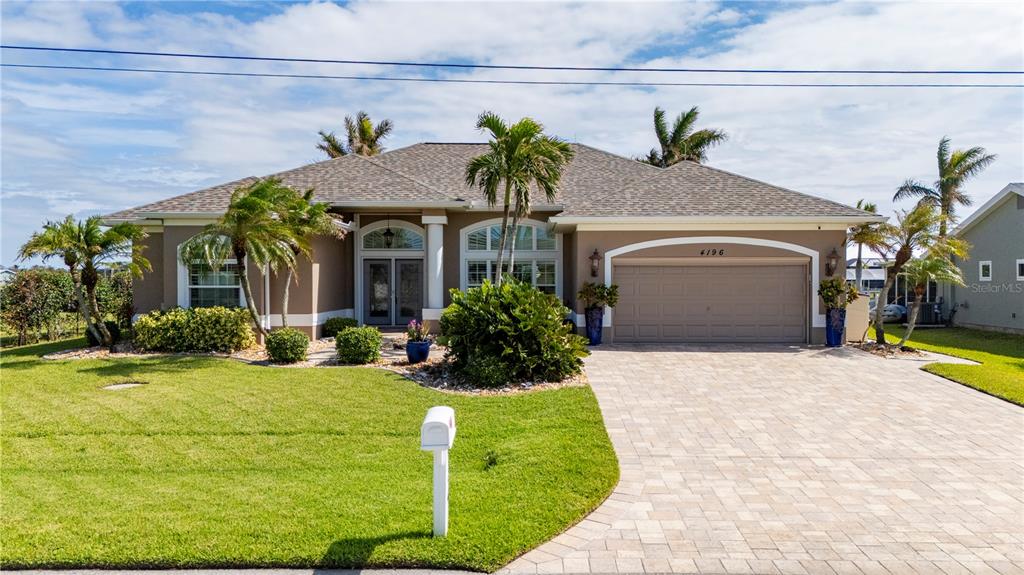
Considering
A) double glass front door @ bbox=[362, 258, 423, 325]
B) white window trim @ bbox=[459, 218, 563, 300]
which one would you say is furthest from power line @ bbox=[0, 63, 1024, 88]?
double glass front door @ bbox=[362, 258, 423, 325]

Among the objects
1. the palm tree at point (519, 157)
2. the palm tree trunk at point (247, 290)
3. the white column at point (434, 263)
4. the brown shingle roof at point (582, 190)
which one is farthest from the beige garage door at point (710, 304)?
the palm tree trunk at point (247, 290)

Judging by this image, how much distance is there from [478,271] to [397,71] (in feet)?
20.7

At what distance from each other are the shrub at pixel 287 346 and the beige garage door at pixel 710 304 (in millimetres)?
7596

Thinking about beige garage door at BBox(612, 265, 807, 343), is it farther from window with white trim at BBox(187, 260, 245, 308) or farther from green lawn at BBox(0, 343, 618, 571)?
window with white trim at BBox(187, 260, 245, 308)

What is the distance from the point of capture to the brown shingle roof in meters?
14.6

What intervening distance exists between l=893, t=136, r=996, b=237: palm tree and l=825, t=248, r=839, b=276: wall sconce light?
17.7m

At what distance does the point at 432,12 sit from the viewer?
1005cm

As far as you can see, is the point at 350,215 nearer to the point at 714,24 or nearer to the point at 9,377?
the point at 9,377

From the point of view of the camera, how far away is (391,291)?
57.7 ft

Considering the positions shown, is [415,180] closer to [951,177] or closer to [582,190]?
[582,190]

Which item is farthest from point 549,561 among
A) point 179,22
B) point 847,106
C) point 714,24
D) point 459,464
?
point 847,106

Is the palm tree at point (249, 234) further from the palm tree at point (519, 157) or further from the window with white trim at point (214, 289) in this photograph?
the palm tree at point (519, 157)

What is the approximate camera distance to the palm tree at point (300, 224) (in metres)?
12.6

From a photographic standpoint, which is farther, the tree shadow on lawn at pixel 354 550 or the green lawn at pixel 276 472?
the green lawn at pixel 276 472
